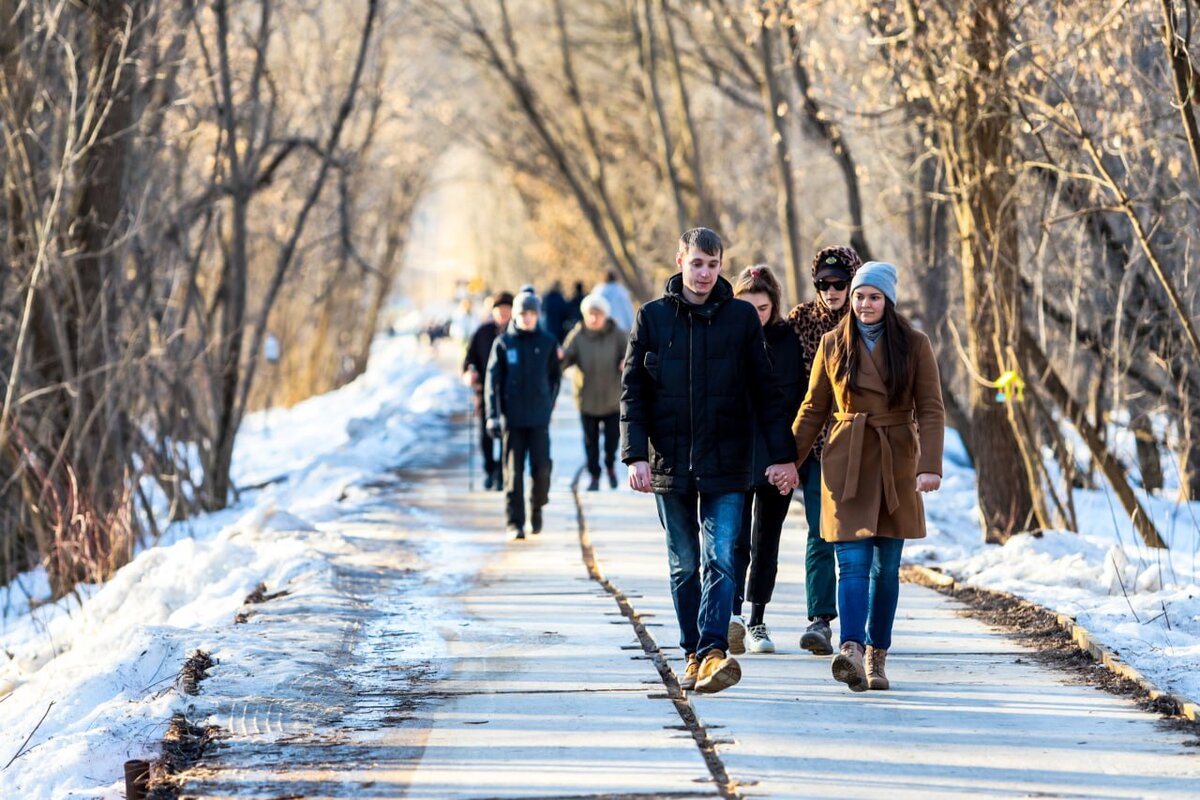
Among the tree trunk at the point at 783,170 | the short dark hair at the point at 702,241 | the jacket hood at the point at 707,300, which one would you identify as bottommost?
the jacket hood at the point at 707,300

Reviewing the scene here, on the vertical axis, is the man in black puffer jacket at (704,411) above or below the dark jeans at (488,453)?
above

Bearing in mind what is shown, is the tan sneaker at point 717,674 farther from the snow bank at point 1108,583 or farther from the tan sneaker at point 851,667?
the snow bank at point 1108,583

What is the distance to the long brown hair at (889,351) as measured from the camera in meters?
7.34

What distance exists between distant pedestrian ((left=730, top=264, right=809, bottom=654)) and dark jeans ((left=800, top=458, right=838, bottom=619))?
14cm

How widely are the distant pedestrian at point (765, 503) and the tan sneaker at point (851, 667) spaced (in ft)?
3.40

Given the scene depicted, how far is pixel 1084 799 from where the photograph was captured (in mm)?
5625

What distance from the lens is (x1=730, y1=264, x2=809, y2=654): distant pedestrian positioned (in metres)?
8.37

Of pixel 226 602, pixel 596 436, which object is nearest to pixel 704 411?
pixel 226 602

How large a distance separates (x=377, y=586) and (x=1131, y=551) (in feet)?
18.1

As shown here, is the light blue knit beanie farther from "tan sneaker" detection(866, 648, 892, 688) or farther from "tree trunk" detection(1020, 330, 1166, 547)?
"tree trunk" detection(1020, 330, 1166, 547)

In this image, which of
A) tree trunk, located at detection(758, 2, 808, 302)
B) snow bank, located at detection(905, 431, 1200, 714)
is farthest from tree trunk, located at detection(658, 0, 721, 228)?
snow bank, located at detection(905, 431, 1200, 714)

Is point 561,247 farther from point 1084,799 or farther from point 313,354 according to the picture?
point 1084,799

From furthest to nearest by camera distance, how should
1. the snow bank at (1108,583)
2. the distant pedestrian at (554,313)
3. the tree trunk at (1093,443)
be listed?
the distant pedestrian at (554,313) < the tree trunk at (1093,443) < the snow bank at (1108,583)

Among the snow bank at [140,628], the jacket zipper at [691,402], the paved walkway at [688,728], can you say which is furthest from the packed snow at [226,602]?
the jacket zipper at [691,402]
